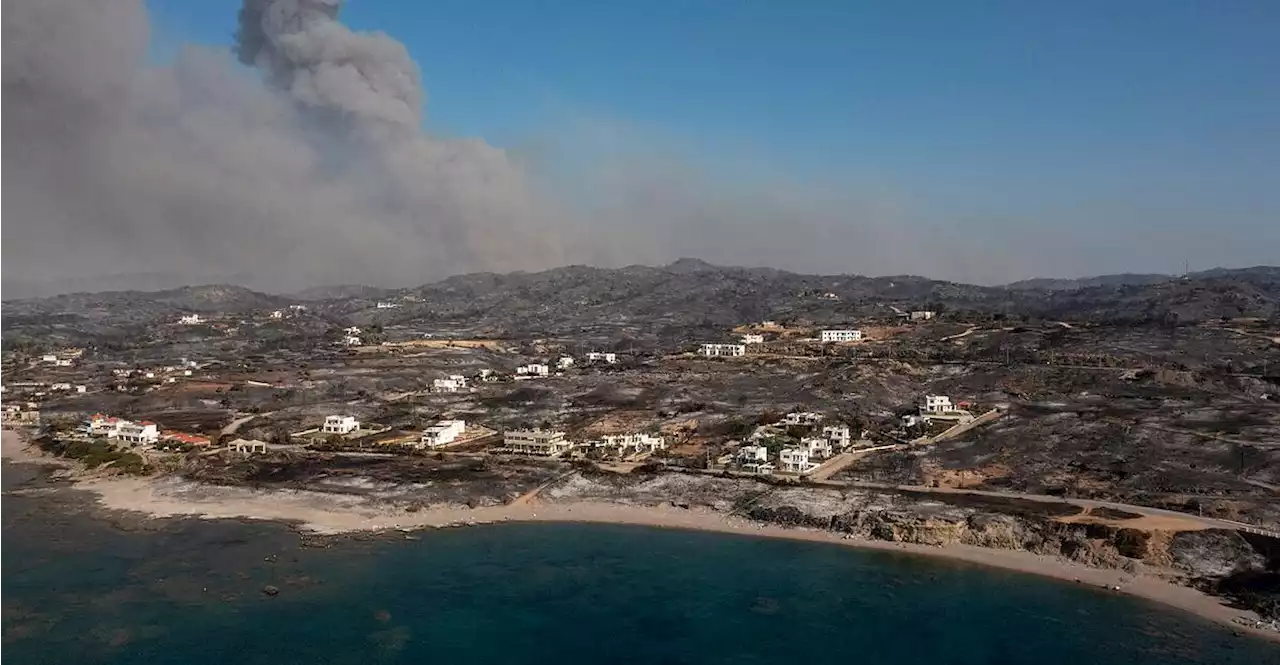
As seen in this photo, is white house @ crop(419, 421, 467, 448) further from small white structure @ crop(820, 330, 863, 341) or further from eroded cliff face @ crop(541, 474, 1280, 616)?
small white structure @ crop(820, 330, 863, 341)

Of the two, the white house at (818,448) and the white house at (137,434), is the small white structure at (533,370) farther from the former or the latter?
the white house at (818,448)

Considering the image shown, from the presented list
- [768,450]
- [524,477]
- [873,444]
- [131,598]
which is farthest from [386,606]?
[873,444]

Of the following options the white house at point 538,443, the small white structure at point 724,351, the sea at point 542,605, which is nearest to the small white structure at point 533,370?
the small white structure at point 724,351

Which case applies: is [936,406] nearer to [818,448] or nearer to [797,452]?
[818,448]

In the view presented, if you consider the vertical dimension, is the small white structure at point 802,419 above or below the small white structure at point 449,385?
below

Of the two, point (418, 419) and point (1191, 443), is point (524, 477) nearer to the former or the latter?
point (418, 419)

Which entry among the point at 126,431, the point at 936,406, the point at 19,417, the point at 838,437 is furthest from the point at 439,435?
the point at 19,417
